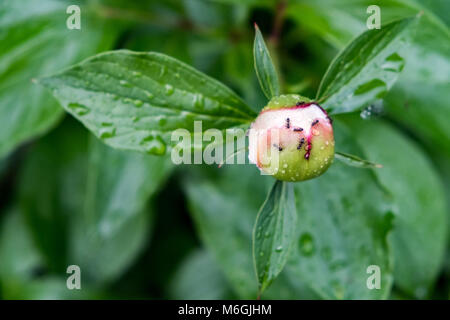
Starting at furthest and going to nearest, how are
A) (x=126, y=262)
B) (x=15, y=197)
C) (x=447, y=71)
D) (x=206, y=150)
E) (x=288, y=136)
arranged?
(x=15, y=197) < (x=126, y=262) < (x=447, y=71) < (x=206, y=150) < (x=288, y=136)

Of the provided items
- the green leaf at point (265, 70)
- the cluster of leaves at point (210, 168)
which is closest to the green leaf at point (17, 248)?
the cluster of leaves at point (210, 168)

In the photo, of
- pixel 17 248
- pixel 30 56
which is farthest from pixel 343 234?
pixel 17 248

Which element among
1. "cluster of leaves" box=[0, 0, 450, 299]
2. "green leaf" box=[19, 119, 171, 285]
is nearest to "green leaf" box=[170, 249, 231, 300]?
"cluster of leaves" box=[0, 0, 450, 299]

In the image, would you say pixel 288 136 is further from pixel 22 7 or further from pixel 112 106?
pixel 22 7

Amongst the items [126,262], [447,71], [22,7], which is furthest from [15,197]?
[447,71]

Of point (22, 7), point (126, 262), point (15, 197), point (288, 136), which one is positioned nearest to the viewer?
point (288, 136)

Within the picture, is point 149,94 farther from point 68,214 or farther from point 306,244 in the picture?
point 68,214
